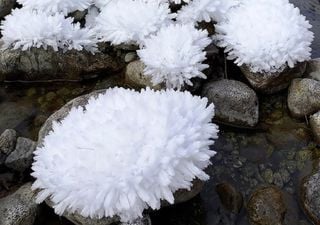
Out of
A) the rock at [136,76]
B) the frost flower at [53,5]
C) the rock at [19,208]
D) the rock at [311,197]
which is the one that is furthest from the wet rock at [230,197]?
the frost flower at [53,5]


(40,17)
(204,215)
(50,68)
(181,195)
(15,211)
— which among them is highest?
(40,17)

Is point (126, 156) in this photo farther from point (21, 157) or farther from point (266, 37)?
point (266, 37)

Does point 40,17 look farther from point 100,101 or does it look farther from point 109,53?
point 100,101

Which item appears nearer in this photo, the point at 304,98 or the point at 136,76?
the point at 304,98

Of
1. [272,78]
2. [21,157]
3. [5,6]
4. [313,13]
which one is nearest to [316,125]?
[272,78]

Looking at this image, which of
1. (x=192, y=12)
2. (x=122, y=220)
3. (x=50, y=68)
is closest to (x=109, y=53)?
(x=50, y=68)

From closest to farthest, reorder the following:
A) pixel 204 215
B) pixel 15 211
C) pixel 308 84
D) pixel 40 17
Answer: pixel 15 211, pixel 204 215, pixel 308 84, pixel 40 17

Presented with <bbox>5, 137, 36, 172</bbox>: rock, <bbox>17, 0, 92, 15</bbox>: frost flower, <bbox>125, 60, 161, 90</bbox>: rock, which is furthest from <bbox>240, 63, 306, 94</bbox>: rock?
<bbox>5, 137, 36, 172</bbox>: rock
